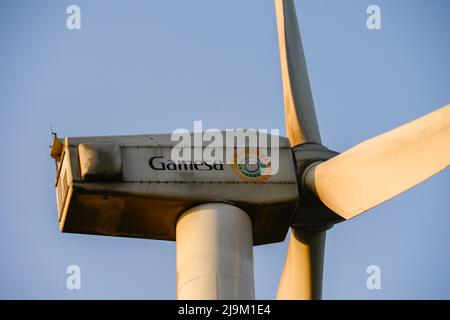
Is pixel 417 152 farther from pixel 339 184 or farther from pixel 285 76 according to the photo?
pixel 285 76

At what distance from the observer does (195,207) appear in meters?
19.5

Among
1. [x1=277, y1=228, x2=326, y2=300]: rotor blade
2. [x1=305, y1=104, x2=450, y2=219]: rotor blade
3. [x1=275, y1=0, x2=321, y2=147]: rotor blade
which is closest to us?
[x1=305, y1=104, x2=450, y2=219]: rotor blade

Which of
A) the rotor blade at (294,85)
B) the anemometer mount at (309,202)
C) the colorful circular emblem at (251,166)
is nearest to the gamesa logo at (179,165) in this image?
the colorful circular emblem at (251,166)

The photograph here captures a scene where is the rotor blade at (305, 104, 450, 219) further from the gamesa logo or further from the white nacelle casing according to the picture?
the gamesa logo

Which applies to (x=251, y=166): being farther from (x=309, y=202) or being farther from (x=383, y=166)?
(x=383, y=166)

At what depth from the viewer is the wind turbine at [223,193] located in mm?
18109

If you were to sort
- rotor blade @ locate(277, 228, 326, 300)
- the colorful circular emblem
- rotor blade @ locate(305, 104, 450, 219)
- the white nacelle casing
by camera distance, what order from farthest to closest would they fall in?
rotor blade @ locate(277, 228, 326, 300) → the colorful circular emblem → the white nacelle casing → rotor blade @ locate(305, 104, 450, 219)

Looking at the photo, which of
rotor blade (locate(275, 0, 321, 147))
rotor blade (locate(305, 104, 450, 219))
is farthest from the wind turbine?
rotor blade (locate(275, 0, 321, 147))

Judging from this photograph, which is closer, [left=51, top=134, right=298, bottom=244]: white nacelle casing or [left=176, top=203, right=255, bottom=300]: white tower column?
[left=176, top=203, right=255, bottom=300]: white tower column

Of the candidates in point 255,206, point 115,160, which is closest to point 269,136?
point 255,206

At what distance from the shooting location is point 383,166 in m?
18.3

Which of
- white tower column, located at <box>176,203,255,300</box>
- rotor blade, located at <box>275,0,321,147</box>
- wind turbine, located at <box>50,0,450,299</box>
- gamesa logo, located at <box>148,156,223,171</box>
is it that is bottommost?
white tower column, located at <box>176,203,255,300</box>

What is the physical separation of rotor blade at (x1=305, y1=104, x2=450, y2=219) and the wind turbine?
0.06 ft

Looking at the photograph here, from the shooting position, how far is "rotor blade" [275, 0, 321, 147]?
2181cm
